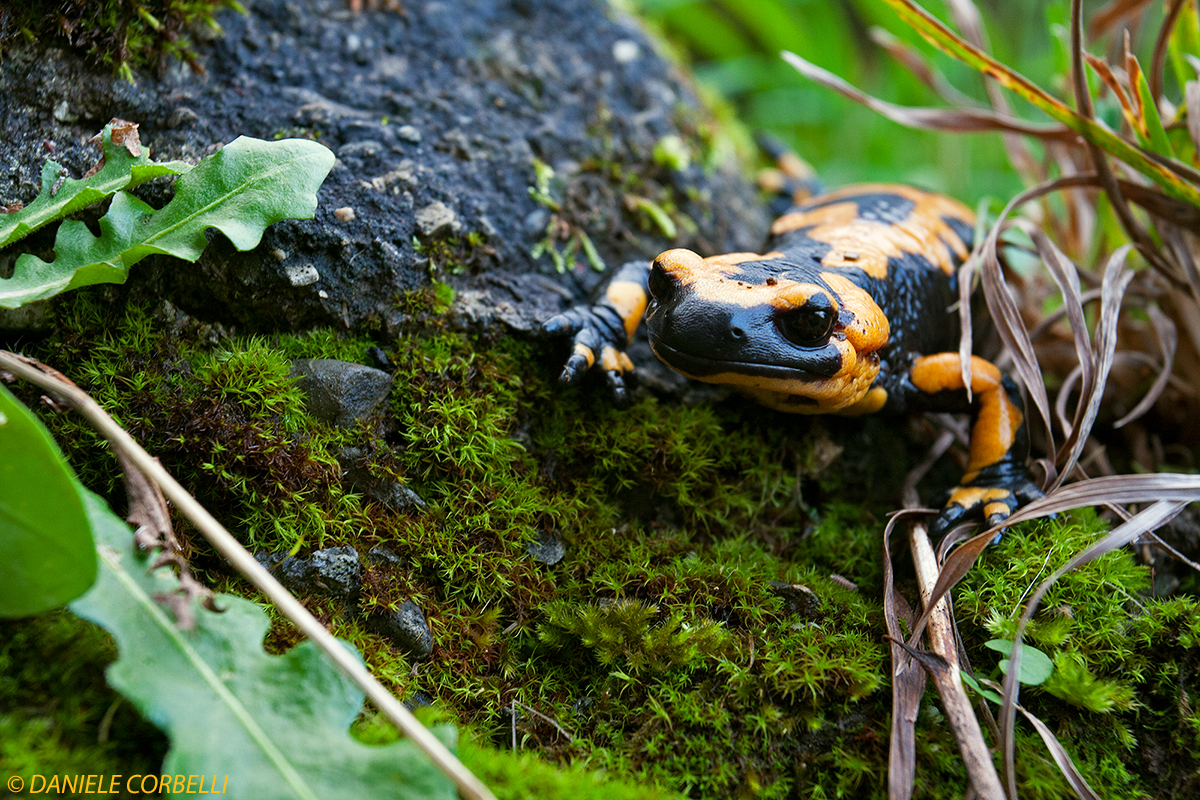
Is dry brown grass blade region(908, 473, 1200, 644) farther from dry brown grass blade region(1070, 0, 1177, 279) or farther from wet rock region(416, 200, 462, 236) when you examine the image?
wet rock region(416, 200, 462, 236)

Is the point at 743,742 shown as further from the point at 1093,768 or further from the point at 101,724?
the point at 101,724

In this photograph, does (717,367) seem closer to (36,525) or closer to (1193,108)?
(36,525)

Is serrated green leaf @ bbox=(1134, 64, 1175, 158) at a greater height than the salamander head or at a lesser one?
greater

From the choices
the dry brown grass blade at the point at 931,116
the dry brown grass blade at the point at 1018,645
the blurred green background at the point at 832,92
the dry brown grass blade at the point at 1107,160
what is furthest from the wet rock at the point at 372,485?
the blurred green background at the point at 832,92

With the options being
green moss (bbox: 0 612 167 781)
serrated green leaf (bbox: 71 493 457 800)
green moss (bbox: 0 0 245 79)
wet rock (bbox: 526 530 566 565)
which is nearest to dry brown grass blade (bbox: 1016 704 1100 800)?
wet rock (bbox: 526 530 566 565)

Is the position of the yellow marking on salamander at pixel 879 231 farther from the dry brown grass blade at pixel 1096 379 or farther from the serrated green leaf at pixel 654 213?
the dry brown grass blade at pixel 1096 379

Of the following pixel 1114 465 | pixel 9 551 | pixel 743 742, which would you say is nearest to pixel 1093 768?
pixel 743 742

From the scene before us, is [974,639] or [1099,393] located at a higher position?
[1099,393]
